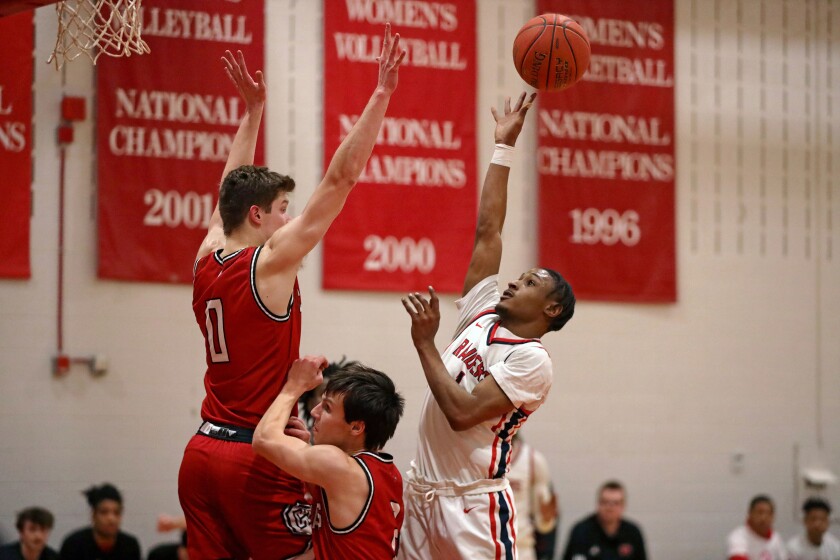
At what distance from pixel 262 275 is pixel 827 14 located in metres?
9.83

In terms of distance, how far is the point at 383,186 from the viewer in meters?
10.5

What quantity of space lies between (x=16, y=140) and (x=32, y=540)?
11.3 feet

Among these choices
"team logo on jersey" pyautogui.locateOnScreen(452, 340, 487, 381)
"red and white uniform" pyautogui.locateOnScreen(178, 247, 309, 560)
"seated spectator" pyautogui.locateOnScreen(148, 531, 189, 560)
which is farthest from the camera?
"seated spectator" pyautogui.locateOnScreen(148, 531, 189, 560)

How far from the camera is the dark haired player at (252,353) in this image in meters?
4.27

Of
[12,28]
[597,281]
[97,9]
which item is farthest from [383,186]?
[97,9]

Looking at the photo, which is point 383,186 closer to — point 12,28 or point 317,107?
point 317,107

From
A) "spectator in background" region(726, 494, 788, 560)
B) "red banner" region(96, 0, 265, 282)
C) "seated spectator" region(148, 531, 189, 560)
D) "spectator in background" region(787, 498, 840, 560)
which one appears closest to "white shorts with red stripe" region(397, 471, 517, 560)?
"seated spectator" region(148, 531, 189, 560)

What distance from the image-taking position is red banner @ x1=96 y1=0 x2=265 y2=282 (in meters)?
9.70

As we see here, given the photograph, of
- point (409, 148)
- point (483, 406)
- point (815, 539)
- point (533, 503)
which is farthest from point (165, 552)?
point (815, 539)

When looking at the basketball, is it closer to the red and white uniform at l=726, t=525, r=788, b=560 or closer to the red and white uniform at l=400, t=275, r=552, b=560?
the red and white uniform at l=400, t=275, r=552, b=560

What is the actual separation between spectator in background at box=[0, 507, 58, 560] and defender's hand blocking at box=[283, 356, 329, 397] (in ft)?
16.3

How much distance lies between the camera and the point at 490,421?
4844mm

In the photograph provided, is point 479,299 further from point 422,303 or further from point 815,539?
point 815,539

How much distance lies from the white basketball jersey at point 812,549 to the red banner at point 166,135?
21.2 ft
